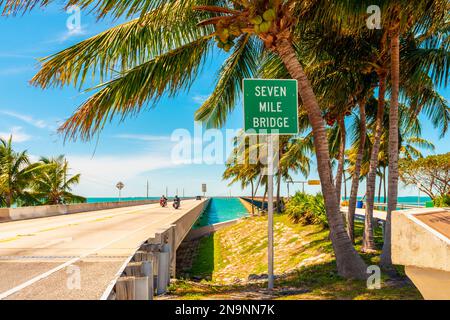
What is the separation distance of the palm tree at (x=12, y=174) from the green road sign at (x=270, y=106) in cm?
2856

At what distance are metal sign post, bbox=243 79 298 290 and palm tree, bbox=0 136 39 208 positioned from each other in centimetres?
2856

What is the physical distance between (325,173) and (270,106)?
264cm

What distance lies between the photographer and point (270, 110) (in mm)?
6848

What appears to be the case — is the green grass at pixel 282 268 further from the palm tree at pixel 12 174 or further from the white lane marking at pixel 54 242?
the palm tree at pixel 12 174

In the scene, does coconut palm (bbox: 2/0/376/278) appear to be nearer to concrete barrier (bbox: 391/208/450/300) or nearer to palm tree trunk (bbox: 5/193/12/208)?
concrete barrier (bbox: 391/208/450/300)

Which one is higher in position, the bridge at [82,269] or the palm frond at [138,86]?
the palm frond at [138,86]

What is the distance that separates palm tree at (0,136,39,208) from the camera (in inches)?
1177

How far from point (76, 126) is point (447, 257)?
7707mm

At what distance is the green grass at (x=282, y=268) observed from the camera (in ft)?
24.5

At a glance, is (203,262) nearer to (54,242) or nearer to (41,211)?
(54,242)

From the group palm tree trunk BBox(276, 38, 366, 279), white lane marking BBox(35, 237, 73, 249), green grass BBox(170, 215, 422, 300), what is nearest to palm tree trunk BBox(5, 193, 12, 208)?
green grass BBox(170, 215, 422, 300)

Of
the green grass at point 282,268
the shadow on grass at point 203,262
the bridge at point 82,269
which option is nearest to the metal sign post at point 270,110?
the green grass at point 282,268
